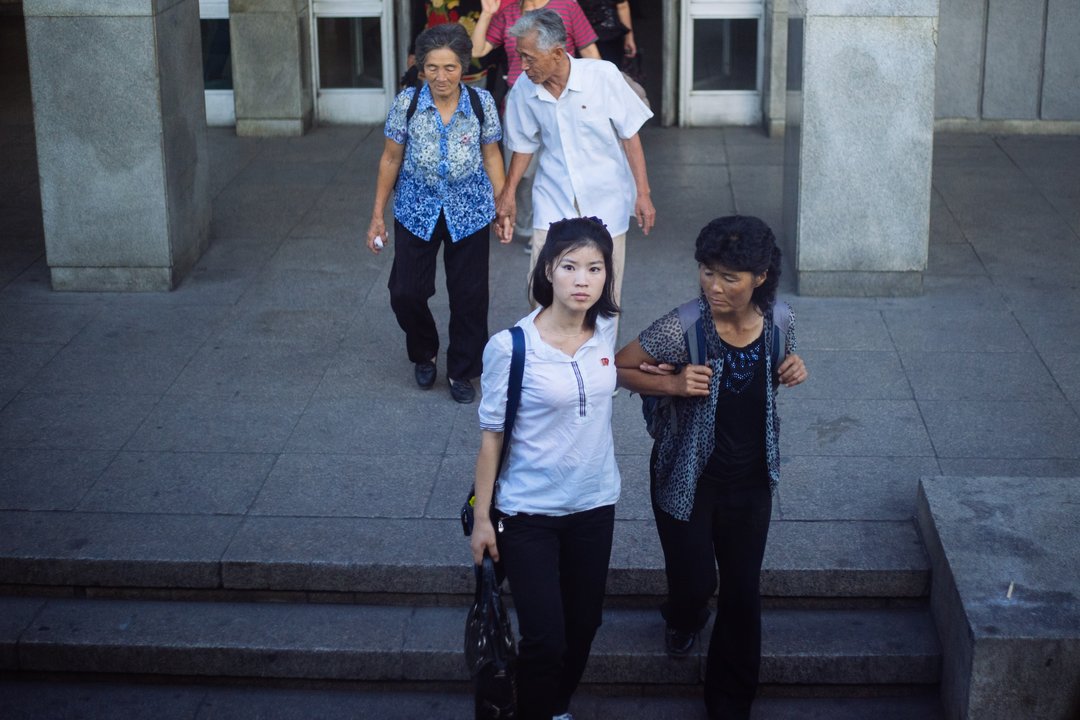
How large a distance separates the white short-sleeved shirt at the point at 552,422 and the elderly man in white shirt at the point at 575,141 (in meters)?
2.38

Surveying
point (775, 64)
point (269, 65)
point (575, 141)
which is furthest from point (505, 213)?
point (269, 65)

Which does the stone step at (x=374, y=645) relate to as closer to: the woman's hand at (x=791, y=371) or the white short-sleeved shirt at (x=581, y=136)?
the woman's hand at (x=791, y=371)

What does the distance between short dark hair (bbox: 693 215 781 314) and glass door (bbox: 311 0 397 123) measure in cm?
889

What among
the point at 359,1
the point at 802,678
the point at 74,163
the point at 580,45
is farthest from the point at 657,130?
the point at 802,678

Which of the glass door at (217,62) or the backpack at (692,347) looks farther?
the glass door at (217,62)

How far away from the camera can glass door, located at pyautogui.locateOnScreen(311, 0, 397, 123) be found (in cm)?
1322

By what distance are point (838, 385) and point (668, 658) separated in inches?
93.4

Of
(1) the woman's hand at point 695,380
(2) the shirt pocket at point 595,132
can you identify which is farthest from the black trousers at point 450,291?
(1) the woman's hand at point 695,380

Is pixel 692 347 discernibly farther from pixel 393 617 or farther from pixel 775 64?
pixel 775 64

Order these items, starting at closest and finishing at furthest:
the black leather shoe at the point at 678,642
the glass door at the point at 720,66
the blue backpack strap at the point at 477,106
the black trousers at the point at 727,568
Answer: the black trousers at the point at 727,568 → the black leather shoe at the point at 678,642 → the blue backpack strap at the point at 477,106 → the glass door at the point at 720,66

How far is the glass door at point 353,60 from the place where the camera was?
1322 centimetres

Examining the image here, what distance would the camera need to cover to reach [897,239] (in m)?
8.75

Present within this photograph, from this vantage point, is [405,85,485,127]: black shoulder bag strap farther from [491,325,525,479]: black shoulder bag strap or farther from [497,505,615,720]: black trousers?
[497,505,615,720]: black trousers

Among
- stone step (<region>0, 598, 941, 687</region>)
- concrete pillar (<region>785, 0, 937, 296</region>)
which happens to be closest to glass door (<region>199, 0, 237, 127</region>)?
concrete pillar (<region>785, 0, 937, 296</region>)
